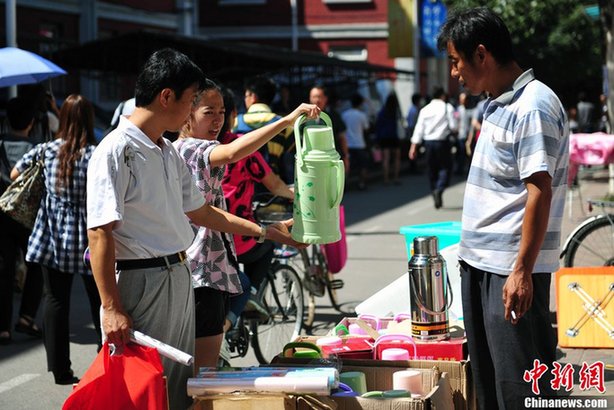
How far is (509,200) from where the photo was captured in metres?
4.16

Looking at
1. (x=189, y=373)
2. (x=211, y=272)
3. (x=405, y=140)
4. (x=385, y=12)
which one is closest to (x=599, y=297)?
(x=211, y=272)

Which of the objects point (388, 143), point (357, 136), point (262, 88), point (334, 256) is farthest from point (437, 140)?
point (334, 256)

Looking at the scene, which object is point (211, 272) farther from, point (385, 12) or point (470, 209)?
point (385, 12)

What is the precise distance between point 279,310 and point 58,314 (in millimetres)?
1552

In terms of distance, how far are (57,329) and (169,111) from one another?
322 cm

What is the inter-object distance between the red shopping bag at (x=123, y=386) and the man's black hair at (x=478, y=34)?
1.61 metres

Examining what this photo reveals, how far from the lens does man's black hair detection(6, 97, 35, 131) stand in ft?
28.8

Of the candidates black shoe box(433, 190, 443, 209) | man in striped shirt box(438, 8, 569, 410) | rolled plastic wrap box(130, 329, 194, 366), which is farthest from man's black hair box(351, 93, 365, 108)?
rolled plastic wrap box(130, 329, 194, 366)

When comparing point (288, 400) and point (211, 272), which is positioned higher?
point (211, 272)

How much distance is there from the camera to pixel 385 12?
3775 cm

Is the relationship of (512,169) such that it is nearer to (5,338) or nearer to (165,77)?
(165,77)

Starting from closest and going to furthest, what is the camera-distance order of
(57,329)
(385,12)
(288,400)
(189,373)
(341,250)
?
(288,400), (189,373), (57,329), (341,250), (385,12)

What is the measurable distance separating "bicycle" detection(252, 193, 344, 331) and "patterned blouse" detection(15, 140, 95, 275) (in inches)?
46.6

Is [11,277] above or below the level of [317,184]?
below
